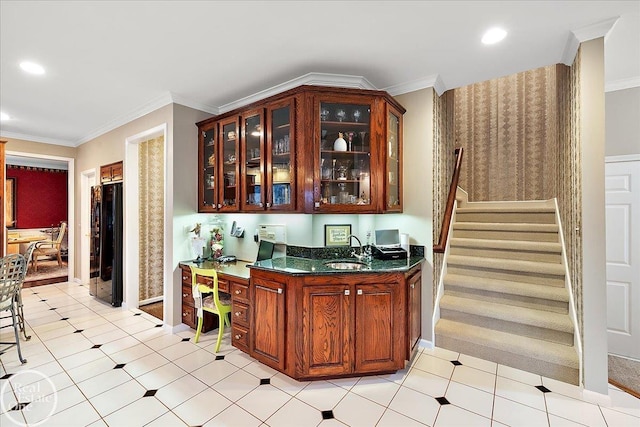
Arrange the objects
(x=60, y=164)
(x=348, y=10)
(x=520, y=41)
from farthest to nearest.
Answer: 1. (x=60, y=164)
2. (x=520, y=41)
3. (x=348, y=10)

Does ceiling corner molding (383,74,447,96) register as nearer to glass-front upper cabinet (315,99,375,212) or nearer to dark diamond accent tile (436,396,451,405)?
glass-front upper cabinet (315,99,375,212)

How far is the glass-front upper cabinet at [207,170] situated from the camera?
11.5 ft

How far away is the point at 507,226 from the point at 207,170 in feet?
12.8

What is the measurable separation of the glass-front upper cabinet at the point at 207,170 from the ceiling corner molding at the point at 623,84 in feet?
13.7

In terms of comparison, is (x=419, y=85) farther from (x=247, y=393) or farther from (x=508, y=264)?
(x=247, y=393)

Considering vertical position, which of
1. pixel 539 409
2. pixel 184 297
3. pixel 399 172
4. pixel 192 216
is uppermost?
pixel 399 172

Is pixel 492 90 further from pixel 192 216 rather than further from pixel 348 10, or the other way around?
pixel 192 216

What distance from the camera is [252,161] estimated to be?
314 cm

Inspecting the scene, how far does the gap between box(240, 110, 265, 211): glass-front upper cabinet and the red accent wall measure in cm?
796

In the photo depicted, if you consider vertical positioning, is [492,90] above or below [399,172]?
above

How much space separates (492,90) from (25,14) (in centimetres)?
582

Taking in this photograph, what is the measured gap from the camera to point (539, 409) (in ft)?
6.84

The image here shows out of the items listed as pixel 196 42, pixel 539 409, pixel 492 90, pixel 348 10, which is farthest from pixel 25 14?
pixel 492 90

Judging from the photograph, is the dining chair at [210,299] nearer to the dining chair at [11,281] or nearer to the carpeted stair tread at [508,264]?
the dining chair at [11,281]
